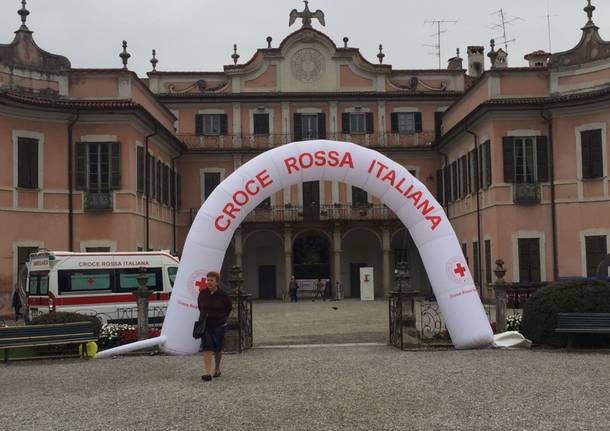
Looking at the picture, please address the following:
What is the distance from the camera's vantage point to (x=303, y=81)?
38.9 m

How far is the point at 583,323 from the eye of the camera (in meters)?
13.6

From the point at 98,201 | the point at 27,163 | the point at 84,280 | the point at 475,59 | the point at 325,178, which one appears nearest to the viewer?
the point at 325,178

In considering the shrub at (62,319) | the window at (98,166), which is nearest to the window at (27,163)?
the window at (98,166)

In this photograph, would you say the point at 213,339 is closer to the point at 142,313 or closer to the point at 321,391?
the point at 321,391

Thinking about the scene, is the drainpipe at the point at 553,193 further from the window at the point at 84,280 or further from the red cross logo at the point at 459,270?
the window at the point at 84,280

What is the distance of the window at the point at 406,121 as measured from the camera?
3891 centimetres

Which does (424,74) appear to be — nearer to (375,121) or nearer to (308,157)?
(375,121)

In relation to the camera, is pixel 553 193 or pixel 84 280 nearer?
pixel 84 280

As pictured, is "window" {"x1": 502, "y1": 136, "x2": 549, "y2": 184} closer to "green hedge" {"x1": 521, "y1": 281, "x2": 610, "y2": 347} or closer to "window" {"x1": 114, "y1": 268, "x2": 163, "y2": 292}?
"green hedge" {"x1": 521, "y1": 281, "x2": 610, "y2": 347}

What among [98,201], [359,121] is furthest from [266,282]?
[98,201]

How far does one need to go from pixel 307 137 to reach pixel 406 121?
215 inches

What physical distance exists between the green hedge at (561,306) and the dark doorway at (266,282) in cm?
2625

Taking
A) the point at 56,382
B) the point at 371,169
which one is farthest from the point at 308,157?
the point at 56,382

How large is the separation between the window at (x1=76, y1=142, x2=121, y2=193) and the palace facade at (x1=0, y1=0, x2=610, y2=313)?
0.05m
